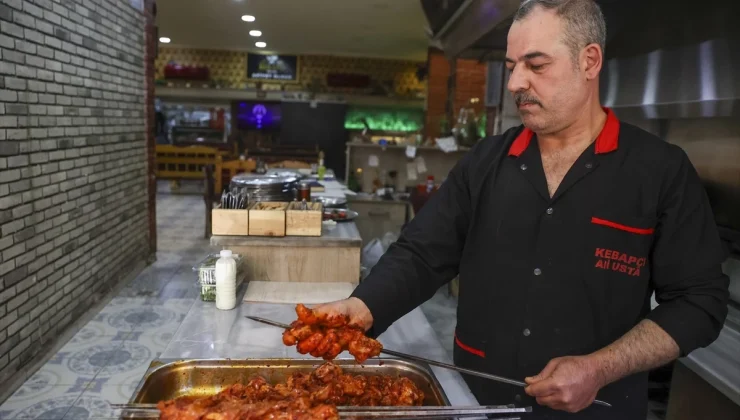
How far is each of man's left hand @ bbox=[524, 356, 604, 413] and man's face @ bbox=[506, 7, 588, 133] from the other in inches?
27.5

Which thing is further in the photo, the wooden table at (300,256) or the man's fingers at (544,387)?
the wooden table at (300,256)

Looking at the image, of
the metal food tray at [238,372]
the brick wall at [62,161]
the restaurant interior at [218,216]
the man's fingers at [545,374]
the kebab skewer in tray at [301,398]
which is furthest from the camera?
the brick wall at [62,161]

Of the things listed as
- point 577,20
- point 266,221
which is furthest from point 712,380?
point 266,221

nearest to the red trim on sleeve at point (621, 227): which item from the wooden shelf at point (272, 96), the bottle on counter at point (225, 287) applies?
the bottle on counter at point (225, 287)

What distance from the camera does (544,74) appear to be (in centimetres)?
164

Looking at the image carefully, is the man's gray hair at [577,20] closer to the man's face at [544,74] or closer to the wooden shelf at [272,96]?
the man's face at [544,74]

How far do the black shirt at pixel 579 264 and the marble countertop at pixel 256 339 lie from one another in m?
0.20

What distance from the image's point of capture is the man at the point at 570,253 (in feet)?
5.21

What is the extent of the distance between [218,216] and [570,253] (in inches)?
76.4

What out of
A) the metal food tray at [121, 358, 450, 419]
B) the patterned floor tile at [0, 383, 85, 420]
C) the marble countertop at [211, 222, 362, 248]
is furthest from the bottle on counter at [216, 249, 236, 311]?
the patterned floor tile at [0, 383, 85, 420]

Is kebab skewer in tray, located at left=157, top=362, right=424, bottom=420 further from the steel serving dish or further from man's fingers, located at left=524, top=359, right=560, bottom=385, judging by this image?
the steel serving dish

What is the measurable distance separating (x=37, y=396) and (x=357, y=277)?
2.21m

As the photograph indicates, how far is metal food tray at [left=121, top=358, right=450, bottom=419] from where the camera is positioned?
169cm

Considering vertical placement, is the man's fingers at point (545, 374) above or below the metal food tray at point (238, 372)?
above
